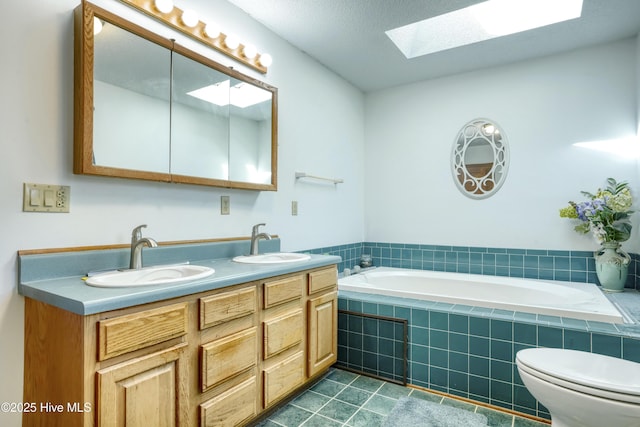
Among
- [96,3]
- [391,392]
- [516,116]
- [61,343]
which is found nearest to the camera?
[61,343]

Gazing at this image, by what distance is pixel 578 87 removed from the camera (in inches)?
113

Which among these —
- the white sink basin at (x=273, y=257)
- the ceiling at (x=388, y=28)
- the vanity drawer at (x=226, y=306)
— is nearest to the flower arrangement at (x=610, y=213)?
the ceiling at (x=388, y=28)

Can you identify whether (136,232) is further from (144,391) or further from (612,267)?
(612,267)

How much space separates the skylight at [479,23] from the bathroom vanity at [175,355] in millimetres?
2061

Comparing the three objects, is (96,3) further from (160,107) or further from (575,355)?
(575,355)

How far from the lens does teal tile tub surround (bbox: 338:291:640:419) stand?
72.1 inches

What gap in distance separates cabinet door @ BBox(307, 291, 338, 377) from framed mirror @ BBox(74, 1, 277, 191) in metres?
0.83

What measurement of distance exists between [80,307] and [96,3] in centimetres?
134

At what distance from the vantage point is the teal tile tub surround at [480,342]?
72.1 inches

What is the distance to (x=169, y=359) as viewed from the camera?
1.33 m

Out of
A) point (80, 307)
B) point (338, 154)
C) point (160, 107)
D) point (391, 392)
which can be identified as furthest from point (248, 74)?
point (391, 392)

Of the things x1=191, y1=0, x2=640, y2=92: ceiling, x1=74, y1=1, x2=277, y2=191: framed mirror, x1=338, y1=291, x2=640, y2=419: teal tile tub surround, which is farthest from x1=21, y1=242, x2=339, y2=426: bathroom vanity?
x1=191, y1=0, x2=640, y2=92: ceiling

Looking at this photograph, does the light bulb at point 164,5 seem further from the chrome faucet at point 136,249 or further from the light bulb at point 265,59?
the chrome faucet at point 136,249

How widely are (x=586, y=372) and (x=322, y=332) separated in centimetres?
131
